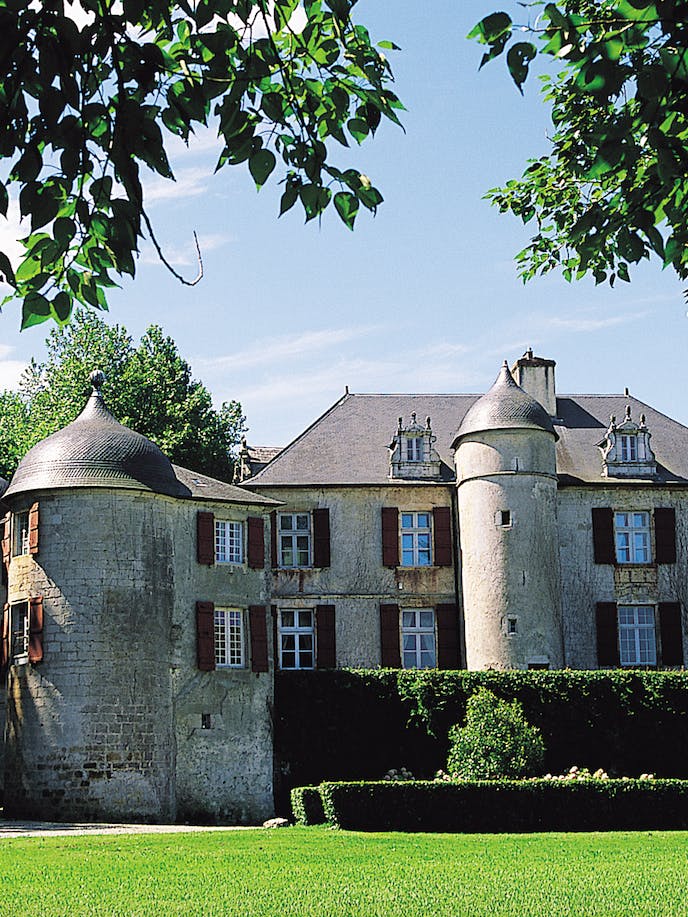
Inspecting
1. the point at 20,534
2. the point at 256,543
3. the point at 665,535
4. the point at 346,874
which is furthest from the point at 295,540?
the point at 346,874

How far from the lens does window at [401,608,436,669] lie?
3241cm

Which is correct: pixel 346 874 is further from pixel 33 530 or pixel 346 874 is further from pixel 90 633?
pixel 33 530

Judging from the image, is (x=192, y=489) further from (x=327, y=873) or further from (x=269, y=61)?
(x=269, y=61)

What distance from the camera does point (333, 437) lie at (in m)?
34.9

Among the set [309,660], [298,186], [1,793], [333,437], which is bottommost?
[1,793]

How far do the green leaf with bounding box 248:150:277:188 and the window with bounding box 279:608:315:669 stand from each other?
26564 mm

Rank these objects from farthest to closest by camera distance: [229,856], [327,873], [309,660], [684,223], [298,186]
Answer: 1. [309,660]
2. [229,856]
3. [327,873]
4. [684,223]
5. [298,186]

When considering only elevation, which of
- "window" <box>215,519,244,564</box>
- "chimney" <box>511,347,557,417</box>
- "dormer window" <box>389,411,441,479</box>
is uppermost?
"chimney" <box>511,347,557,417</box>

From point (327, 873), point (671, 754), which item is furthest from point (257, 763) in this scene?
point (327, 873)

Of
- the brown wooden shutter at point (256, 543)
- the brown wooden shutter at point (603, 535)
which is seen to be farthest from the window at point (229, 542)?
the brown wooden shutter at point (603, 535)

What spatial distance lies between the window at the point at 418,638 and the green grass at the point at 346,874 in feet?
37.5

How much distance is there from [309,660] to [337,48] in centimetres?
2660

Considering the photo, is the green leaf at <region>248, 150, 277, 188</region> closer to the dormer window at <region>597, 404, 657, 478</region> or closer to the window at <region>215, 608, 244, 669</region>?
the window at <region>215, 608, 244, 669</region>

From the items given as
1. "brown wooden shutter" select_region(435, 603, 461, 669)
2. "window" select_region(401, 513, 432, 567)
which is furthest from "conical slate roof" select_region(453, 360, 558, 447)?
"brown wooden shutter" select_region(435, 603, 461, 669)
